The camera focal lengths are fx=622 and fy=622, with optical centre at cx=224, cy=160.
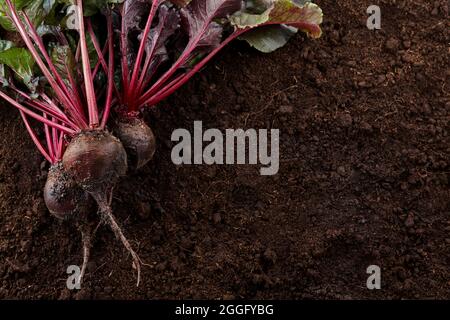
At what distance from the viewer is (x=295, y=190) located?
2.76m

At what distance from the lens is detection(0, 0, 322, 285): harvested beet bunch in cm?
252

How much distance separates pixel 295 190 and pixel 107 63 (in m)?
1.05

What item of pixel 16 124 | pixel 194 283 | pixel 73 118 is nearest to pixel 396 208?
pixel 194 283

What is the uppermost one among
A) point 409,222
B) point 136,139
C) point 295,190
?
point 136,139

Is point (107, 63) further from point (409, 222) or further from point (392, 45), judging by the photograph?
point (409, 222)

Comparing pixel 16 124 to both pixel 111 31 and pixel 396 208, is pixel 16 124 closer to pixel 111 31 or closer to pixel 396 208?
pixel 111 31

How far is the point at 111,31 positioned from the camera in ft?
9.02

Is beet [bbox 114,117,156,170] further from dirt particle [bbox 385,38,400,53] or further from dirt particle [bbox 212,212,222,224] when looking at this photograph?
dirt particle [bbox 385,38,400,53]

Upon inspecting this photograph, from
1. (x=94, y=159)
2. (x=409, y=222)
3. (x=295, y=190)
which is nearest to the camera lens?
(x=94, y=159)

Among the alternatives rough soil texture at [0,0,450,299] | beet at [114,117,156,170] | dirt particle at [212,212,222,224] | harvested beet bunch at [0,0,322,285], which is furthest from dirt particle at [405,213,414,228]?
beet at [114,117,156,170]

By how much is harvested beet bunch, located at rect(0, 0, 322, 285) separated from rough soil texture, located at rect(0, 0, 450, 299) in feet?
0.42

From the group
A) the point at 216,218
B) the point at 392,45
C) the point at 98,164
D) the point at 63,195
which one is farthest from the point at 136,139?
the point at 392,45

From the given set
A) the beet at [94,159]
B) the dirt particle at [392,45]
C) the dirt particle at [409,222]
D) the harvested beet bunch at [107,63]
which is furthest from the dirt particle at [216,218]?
the dirt particle at [392,45]

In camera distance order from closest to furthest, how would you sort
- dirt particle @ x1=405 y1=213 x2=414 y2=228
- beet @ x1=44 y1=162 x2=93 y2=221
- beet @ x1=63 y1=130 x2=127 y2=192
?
beet @ x1=63 y1=130 x2=127 y2=192 → beet @ x1=44 y1=162 x2=93 y2=221 → dirt particle @ x1=405 y1=213 x2=414 y2=228
